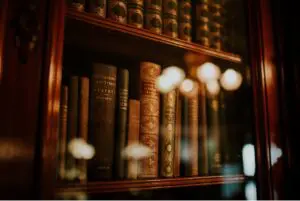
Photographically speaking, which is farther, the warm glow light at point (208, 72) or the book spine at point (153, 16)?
the warm glow light at point (208, 72)

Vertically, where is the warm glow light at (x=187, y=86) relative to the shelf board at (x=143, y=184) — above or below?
above

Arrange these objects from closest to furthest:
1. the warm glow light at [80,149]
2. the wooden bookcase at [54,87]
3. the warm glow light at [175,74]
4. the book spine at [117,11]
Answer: the wooden bookcase at [54,87] → the warm glow light at [80,149] → the book spine at [117,11] → the warm glow light at [175,74]

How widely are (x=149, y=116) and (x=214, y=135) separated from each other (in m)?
0.23

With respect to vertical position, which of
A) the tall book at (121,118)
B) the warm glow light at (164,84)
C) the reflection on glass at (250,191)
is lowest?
the reflection on glass at (250,191)

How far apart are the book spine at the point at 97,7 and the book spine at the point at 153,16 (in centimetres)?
13

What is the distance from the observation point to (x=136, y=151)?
0.71 meters

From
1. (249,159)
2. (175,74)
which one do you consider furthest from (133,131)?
(249,159)

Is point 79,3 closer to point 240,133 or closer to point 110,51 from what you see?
point 110,51

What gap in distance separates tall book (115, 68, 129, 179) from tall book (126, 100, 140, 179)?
0.05ft

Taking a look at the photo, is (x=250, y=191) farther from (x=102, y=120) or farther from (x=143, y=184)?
(x=102, y=120)

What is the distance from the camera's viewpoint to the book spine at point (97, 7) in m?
0.68

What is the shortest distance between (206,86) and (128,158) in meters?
0.34

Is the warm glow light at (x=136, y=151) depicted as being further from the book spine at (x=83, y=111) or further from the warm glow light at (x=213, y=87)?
the warm glow light at (x=213, y=87)

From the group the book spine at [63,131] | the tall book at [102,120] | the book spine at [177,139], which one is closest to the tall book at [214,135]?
the book spine at [177,139]
